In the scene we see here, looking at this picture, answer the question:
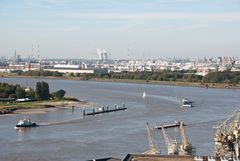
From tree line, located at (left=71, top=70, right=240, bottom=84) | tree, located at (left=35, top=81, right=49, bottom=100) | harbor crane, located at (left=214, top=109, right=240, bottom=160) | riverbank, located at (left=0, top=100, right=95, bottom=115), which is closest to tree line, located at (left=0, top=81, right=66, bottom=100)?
tree, located at (left=35, top=81, right=49, bottom=100)

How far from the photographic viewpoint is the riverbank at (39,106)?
14102mm

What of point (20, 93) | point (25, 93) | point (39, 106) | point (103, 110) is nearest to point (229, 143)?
point (103, 110)

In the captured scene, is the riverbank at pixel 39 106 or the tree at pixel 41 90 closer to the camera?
the riverbank at pixel 39 106

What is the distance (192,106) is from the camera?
16.1 metres

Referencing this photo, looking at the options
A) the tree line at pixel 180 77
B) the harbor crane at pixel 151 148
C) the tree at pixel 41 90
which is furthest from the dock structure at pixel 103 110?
the tree line at pixel 180 77

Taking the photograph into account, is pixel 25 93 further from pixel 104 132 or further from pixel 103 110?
pixel 104 132

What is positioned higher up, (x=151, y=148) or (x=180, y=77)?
(x=180, y=77)

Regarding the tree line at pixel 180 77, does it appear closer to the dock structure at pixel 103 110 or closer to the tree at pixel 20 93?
the dock structure at pixel 103 110

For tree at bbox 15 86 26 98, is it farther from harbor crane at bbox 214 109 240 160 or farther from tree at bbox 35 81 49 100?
harbor crane at bbox 214 109 240 160

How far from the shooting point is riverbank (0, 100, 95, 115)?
14.1 meters

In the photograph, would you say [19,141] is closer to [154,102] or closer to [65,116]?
[65,116]

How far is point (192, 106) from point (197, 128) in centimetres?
505

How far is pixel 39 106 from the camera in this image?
15086 millimetres

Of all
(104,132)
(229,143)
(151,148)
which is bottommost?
(104,132)
